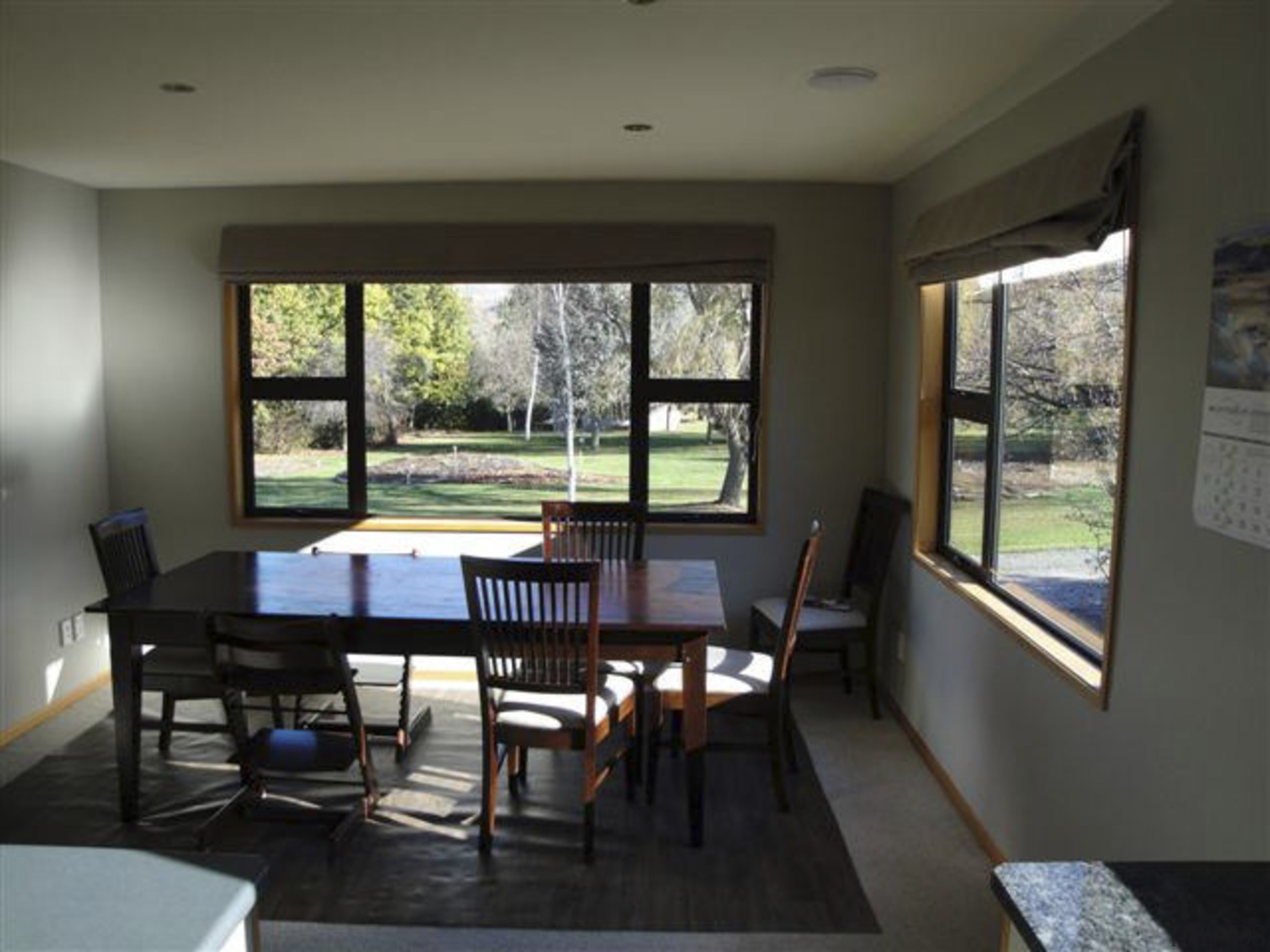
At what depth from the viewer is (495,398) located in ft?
16.6

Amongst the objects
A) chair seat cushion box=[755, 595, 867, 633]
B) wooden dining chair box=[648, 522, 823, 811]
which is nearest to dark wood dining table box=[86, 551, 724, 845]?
wooden dining chair box=[648, 522, 823, 811]

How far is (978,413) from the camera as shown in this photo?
3.66 m

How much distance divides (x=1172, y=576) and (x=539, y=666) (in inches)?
66.9

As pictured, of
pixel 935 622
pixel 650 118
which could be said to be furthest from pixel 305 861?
pixel 650 118

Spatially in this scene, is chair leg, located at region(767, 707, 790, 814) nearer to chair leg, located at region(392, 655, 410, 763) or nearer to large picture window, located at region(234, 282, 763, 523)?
chair leg, located at region(392, 655, 410, 763)

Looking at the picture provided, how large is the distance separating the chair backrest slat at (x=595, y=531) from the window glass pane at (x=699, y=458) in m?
0.78

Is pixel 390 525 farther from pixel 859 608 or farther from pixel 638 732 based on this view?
pixel 859 608

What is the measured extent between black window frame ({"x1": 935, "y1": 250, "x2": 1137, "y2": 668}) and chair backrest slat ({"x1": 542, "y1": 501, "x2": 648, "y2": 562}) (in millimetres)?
1218

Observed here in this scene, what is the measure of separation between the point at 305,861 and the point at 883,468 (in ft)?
9.77

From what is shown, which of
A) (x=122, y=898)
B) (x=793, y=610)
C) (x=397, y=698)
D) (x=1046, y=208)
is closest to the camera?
(x=122, y=898)

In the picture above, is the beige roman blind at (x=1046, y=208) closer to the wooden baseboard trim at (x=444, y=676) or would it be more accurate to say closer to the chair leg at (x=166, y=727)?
the wooden baseboard trim at (x=444, y=676)

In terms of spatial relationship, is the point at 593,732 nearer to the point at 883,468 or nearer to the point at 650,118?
the point at 650,118

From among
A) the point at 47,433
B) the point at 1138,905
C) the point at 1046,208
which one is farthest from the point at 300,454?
the point at 1138,905

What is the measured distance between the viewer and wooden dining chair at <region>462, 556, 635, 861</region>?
2.91 metres
